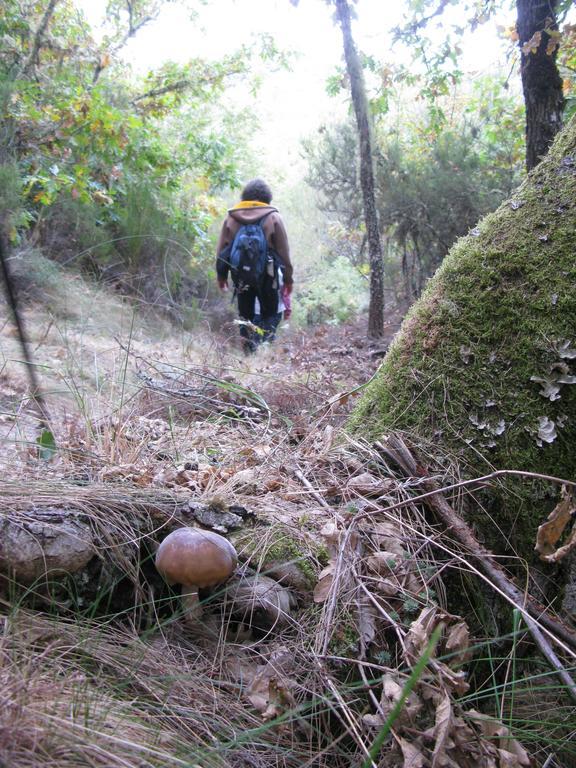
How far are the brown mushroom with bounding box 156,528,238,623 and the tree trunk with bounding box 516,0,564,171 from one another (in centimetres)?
417

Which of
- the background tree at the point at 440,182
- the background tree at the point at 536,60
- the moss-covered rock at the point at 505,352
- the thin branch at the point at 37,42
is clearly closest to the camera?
the moss-covered rock at the point at 505,352

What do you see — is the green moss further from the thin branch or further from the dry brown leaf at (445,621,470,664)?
the thin branch

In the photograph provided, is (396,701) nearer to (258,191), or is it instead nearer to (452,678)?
(452,678)

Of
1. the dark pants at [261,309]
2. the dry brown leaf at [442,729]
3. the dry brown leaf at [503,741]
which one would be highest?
the dark pants at [261,309]

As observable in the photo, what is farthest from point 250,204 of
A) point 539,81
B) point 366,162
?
point 539,81

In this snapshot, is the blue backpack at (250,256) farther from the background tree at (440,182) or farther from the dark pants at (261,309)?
the background tree at (440,182)

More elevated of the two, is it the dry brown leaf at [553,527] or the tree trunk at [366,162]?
the tree trunk at [366,162]

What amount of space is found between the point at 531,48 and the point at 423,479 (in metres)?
3.70

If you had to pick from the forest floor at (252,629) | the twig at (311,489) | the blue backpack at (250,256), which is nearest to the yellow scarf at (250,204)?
the blue backpack at (250,256)

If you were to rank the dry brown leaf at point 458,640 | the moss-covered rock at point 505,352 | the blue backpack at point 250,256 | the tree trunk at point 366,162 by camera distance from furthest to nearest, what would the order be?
the tree trunk at point 366,162, the blue backpack at point 250,256, the moss-covered rock at point 505,352, the dry brown leaf at point 458,640

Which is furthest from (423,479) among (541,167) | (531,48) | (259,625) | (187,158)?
(187,158)

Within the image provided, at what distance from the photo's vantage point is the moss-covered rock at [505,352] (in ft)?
5.97

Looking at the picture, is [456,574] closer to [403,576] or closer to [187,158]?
[403,576]

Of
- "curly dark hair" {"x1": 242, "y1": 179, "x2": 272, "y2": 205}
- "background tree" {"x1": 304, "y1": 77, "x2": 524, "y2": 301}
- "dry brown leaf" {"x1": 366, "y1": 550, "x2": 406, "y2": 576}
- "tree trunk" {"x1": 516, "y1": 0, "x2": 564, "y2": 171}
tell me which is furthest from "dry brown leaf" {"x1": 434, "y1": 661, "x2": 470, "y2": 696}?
"background tree" {"x1": 304, "y1": 77, "x2": 524, "y2": 301}
